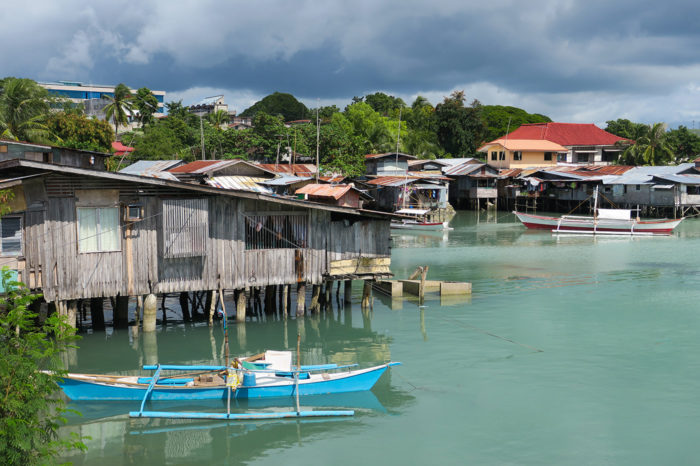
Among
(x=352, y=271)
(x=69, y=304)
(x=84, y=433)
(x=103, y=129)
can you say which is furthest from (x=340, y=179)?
(x=84, y=433)

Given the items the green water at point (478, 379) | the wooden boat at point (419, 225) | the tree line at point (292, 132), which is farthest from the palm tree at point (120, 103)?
A: the green water at point (478, 379)

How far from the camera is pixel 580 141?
79.6 meters

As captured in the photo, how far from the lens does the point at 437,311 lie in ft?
75.9

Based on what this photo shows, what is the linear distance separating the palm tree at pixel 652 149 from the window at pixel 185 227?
63.0 m

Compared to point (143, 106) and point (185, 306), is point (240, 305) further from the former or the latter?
point (143, 106)

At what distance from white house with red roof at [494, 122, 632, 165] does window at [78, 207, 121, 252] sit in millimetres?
65971

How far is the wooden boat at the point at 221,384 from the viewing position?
541 inches

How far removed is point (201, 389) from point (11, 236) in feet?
21.2

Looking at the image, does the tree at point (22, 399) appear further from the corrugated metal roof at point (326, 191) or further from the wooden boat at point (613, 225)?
the wooden boat at point (613, 225)

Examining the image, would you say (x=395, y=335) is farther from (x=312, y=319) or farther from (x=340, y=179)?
(x=340, y=179)

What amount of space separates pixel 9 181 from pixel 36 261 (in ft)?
6.97

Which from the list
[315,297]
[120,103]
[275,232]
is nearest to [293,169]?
[120,103]

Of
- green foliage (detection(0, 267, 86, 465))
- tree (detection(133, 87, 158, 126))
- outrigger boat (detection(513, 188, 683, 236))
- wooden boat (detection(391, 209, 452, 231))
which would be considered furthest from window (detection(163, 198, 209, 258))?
tree (detection(133, 87, 158, 126))

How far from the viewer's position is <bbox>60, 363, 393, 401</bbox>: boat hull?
13.7 metres
